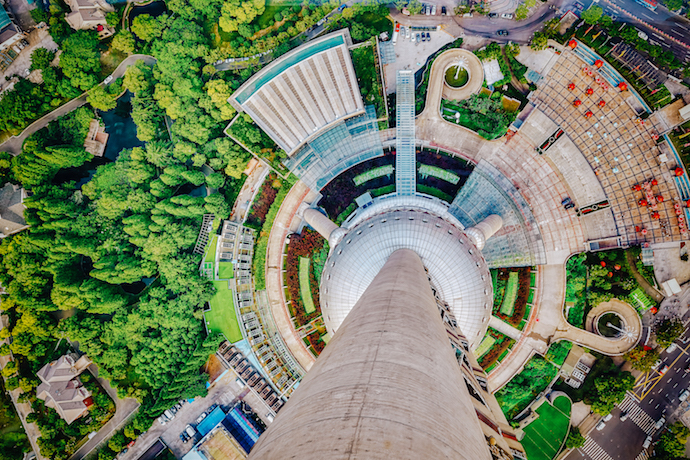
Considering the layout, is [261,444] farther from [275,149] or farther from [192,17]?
[192,17]

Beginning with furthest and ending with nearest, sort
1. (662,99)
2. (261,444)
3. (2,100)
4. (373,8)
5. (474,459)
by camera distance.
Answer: (2,100) < (373,8) < (662,99) < (261,444) < (474,459)

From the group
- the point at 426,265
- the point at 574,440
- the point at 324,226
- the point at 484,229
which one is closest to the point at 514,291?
the point at 484,229

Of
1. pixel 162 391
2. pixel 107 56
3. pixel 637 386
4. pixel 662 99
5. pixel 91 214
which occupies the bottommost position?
pixel 162 391

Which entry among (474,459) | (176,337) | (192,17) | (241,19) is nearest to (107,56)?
(192,17)

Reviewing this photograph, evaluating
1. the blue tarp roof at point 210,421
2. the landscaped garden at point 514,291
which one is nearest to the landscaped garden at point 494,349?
the landscaped garden at point 514,291

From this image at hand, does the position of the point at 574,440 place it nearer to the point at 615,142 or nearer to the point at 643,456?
the point at 643,456

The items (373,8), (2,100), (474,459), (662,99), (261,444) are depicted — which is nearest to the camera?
(474,459)

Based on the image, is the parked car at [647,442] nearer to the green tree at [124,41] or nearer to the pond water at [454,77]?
the pond water at [454,77]
